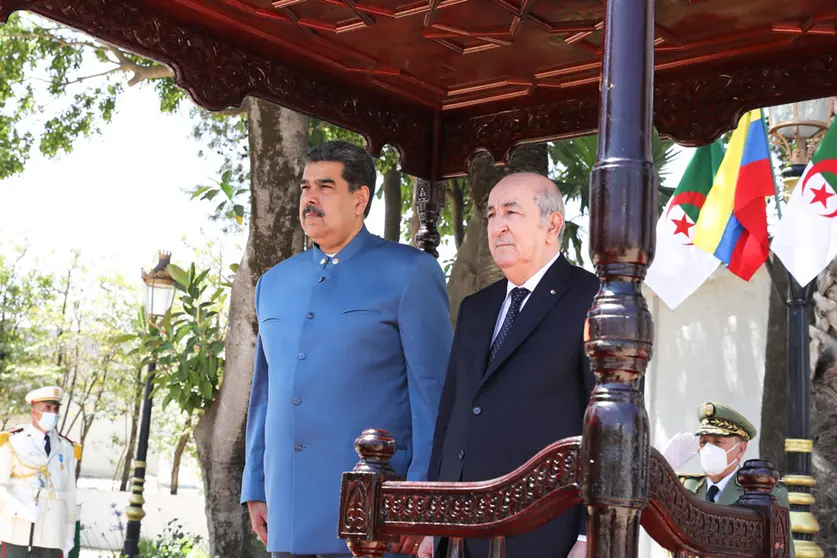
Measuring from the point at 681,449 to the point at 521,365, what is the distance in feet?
19.5

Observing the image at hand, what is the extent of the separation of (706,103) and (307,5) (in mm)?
1834

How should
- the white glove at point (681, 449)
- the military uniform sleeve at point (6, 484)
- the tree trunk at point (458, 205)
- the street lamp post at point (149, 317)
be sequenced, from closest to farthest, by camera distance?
the white glove at point (681, 449) < the military uniform sleeve at point (6, 484) < the street lamp post at point (149, 317) < the tree trunk at point (458, 205)

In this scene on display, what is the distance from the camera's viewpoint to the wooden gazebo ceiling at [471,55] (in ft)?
14.3

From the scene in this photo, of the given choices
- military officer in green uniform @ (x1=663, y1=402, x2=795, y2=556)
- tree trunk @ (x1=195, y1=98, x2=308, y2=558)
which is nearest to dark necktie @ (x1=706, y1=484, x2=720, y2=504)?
military officer in green uniform @ (x1=663, y1=402, x2=795, y2=556)

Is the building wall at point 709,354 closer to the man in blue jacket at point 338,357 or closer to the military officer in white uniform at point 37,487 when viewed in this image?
the military officer in white uniform at point 37,487

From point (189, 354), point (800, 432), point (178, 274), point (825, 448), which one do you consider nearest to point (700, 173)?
point (825, 448)

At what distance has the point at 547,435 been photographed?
11.1ft

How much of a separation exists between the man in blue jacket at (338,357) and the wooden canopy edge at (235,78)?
2.48 ft

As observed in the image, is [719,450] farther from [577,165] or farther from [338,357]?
[577,165]

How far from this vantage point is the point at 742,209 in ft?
Result: 29.9

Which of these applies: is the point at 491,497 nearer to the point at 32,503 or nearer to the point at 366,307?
the point at 366,307

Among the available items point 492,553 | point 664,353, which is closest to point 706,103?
point 492,553

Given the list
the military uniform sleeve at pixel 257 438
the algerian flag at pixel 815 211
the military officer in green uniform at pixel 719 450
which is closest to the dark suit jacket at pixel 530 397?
the military uniform sleeve at pixel 257 438

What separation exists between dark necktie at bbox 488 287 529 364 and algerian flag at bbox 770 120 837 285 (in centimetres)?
474
